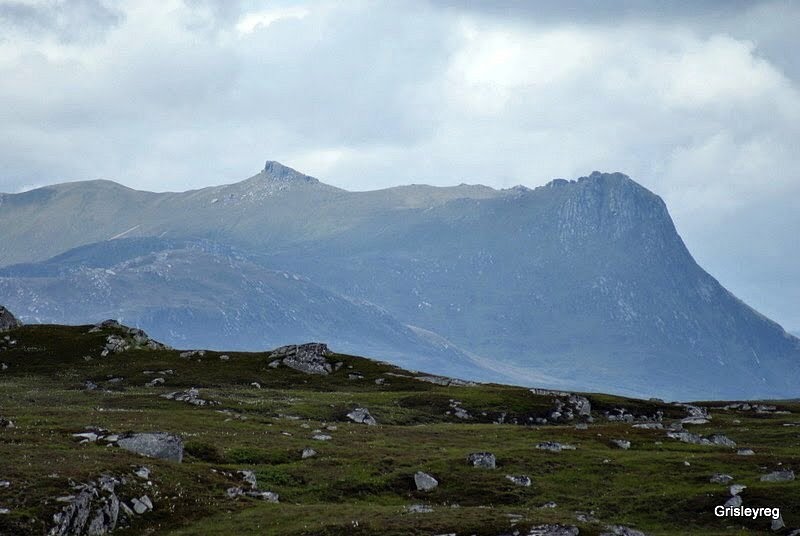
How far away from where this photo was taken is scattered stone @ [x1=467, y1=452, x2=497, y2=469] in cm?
7975

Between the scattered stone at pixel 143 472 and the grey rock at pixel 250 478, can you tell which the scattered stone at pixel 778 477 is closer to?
the grey rock at pixel 250 478

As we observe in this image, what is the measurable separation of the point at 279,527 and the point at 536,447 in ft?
119

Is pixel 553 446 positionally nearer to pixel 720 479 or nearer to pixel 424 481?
pixel 720 479

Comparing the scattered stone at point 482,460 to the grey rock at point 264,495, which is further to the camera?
the scattered stone at point 482,460

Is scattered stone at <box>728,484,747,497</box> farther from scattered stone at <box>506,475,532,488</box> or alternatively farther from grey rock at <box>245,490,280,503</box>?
grey rock at <box>245,490,280,503</box>

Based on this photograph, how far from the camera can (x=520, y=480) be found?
76.1m

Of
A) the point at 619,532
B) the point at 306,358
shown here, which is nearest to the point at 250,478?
the point at 619,532

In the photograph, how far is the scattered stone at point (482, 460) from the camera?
7975cm

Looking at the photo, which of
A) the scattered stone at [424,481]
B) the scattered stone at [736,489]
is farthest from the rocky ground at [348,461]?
the scattered stone at [736,489]

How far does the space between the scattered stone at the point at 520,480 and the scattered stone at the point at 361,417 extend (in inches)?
1376

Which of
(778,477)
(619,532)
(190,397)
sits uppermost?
(190,397)

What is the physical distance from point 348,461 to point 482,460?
391 inches

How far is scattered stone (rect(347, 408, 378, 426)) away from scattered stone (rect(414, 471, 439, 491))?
3567 centimetres

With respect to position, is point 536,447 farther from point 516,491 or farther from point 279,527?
point 279,527
